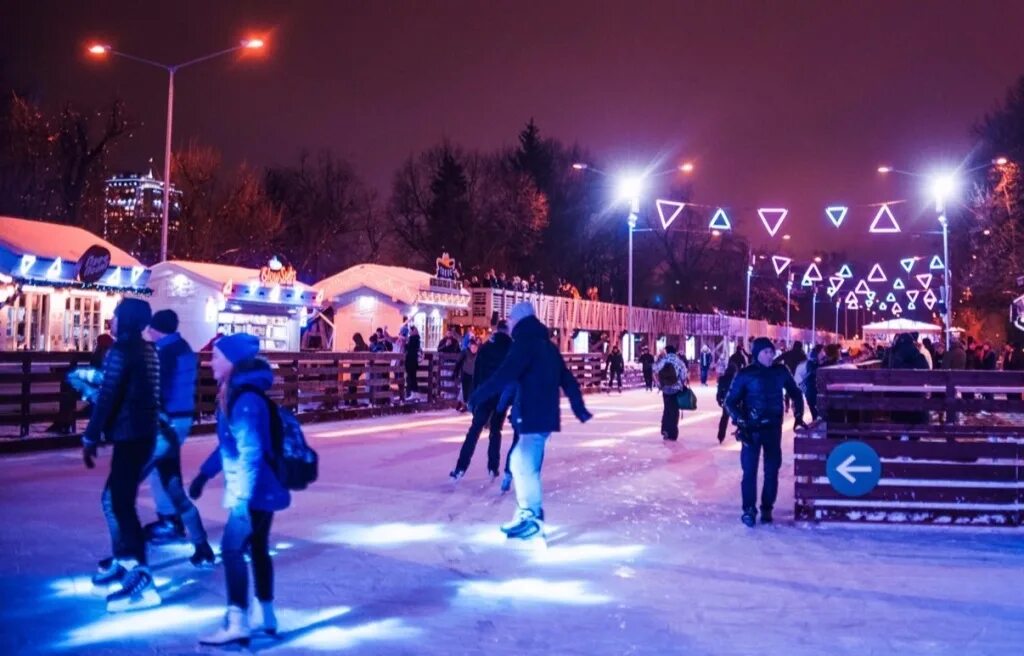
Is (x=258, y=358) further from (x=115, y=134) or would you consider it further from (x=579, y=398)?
(x=115, y=134)

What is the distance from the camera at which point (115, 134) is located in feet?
148

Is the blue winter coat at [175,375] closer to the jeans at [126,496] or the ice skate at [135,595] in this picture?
the jeans at [126,496]

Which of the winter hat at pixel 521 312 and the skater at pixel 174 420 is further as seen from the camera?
the winter hat at pixel 521 312

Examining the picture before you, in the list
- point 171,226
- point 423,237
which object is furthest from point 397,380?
point 423,237

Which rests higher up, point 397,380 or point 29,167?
point 29,167

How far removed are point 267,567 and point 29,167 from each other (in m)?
41.6

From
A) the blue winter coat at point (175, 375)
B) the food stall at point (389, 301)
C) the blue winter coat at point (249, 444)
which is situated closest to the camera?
the blue winter coat at point (249, 444)

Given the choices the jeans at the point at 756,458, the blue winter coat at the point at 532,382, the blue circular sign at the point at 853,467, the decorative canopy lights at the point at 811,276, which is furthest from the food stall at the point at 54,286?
the decorative canopy lights at the point at 811,276

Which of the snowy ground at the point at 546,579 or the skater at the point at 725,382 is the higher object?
the skater at the point at 725,382

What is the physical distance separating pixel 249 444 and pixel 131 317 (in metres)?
1.53

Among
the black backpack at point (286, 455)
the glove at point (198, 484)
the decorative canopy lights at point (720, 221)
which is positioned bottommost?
the glove at point (198, 484)

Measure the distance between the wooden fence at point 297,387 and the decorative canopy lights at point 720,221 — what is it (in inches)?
272

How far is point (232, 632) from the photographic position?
552cm

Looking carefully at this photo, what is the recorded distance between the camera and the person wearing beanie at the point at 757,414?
968cm
